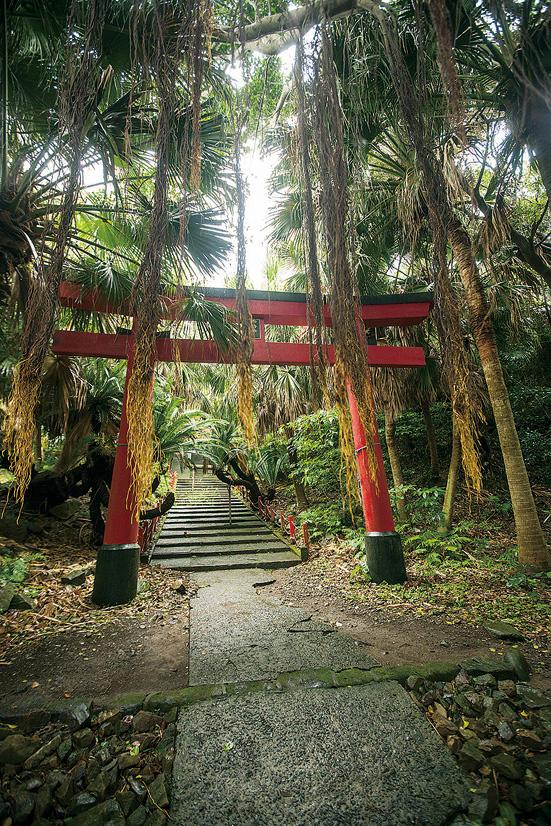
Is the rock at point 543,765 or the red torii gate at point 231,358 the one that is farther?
the red torii gate at point 231,358

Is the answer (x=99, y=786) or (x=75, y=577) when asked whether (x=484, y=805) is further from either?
(x=75, y=577)

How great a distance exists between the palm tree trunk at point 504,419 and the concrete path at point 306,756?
9.66ft

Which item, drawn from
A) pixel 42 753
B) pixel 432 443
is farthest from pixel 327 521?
pixel 42 753

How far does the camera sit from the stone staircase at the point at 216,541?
5945 millimetres

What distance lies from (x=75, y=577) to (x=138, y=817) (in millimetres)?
3394

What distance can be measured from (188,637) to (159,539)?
14.2 feet

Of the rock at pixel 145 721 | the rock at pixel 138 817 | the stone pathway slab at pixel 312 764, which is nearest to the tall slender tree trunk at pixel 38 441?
the rock at pixel 145 721

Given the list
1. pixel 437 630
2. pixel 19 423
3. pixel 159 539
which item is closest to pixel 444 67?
pixel 19 423

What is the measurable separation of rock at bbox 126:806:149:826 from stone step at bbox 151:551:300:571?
4.06 meters

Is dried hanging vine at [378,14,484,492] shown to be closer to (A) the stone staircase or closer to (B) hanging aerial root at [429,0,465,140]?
(B) hanging aerial root at [429,0,465,140]

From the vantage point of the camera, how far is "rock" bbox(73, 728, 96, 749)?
6.59ft

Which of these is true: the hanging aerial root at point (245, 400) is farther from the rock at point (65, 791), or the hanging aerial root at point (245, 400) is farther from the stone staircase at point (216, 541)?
the stone staircase at point (216, 541)

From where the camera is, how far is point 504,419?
14.6 feet

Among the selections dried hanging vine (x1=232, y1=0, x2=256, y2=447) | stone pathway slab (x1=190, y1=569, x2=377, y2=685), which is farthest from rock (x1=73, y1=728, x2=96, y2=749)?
dried hanging vine (x1=232, y1=0, x2=256, y2=447)
